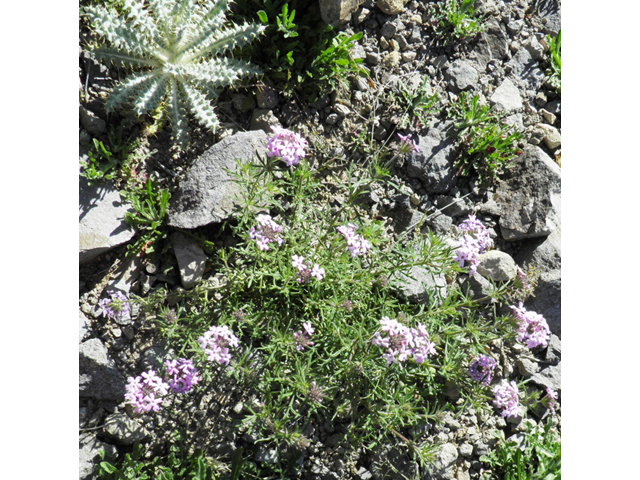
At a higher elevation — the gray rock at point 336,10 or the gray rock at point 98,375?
the gray rock at point 336,10

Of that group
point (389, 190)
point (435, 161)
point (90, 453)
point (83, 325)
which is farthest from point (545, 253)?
point (90, 453)

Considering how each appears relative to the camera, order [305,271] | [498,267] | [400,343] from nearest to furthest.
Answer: [400,343] < [305,271] < [498,267]

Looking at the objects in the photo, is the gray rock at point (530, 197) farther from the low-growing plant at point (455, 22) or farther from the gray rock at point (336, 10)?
the gray rock at point (336, 10)

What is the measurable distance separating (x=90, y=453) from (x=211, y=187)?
2.30 meters

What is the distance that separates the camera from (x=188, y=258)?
4.15 meters

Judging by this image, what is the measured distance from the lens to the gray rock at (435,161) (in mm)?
4742

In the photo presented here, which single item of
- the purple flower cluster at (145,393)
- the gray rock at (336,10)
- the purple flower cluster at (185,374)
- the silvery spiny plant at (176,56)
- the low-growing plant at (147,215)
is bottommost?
the purple flower cluster at (145,393)

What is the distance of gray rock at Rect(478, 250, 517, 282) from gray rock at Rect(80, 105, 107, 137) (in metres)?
3.54

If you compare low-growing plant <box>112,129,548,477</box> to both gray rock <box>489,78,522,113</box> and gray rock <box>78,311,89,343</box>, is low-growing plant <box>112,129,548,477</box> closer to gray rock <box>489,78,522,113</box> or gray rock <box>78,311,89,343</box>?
gray rock <box>78,311,89,343</box>

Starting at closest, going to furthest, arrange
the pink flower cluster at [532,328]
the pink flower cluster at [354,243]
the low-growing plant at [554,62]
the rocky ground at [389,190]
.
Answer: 1. the pink flower cluster at [354,243]
2. the pink flower cluster at [532,328]
3. the rocky ground at [389,190]
4. the low-growing plant at [554,62]

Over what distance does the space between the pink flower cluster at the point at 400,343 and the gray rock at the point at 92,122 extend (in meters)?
2.83

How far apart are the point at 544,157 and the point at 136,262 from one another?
13.0 feet

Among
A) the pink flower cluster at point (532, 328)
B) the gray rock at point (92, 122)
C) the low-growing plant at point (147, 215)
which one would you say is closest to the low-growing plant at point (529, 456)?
the pink flower cluster at point (532, 328)

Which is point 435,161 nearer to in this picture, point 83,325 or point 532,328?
point 532,328
